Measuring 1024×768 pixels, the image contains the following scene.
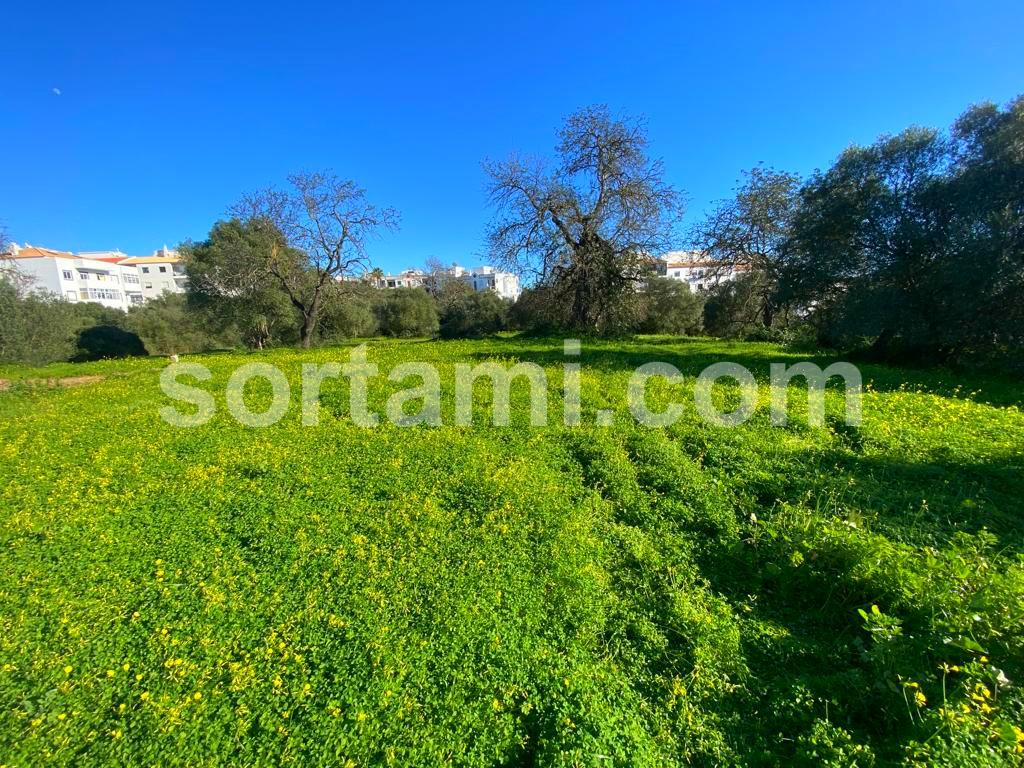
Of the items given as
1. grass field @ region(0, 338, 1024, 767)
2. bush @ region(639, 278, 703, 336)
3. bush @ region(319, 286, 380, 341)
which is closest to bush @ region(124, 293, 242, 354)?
bush @ region(319, 286, 380, 341)

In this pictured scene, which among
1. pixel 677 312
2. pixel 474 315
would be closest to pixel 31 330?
pixel 474 315

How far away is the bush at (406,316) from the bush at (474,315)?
1.67m

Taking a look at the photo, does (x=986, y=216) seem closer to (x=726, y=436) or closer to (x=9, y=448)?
(x=726, y=436)

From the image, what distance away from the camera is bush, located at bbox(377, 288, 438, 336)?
42438 mm

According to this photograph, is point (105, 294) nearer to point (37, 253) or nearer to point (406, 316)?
point (37, 253)

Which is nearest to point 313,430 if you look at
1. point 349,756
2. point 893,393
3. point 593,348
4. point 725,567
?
point 349,756

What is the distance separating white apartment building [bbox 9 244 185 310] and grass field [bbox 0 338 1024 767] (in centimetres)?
4934

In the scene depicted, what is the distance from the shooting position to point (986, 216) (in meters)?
10.8

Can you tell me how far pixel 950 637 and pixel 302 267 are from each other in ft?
87.0

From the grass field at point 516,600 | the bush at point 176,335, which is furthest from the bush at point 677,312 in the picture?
the bush at point 176,335

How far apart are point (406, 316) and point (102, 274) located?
53221 millimetres

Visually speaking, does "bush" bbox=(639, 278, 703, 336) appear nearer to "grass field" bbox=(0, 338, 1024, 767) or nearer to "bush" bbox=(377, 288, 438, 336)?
"bush" bbox=(377, 288, 438, 336)

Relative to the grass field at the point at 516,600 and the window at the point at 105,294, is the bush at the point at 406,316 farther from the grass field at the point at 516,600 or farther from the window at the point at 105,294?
the window at the point at 105,294

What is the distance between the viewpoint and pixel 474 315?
4050 cm
